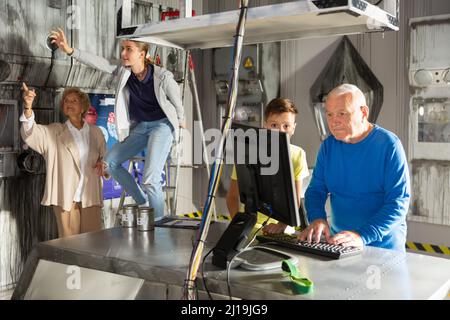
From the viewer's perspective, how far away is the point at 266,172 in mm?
1683

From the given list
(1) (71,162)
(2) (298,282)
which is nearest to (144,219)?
(2) (298,282)

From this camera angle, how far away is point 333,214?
2268mm

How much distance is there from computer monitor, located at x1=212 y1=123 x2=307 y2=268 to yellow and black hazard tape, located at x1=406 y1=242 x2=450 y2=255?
280 centimetres

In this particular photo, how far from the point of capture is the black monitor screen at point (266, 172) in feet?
5.17

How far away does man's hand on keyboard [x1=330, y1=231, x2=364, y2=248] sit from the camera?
1.79m

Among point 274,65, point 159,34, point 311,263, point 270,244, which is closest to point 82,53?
point 159,34

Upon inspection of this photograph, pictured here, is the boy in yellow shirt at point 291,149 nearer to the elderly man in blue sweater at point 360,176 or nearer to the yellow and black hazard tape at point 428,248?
the elderly man in blue sweater at point 360,176

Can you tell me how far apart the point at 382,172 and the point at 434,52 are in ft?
7.17

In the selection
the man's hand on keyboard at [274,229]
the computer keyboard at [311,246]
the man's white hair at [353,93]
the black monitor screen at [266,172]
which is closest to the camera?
the black monitor screen at [266,172]

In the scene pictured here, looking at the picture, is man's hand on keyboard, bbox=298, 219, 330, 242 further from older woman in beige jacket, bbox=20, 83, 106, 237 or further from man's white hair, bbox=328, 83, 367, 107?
older woman in beige jacket, bbox=20, 83, 106, 237

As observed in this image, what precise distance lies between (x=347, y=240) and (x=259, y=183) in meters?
0.38

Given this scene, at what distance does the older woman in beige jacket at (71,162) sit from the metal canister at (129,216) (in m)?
1.43

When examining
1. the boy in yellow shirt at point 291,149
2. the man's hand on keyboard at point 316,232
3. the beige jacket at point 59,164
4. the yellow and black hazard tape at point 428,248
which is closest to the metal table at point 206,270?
the man's hand on keyboard at point 316,232
